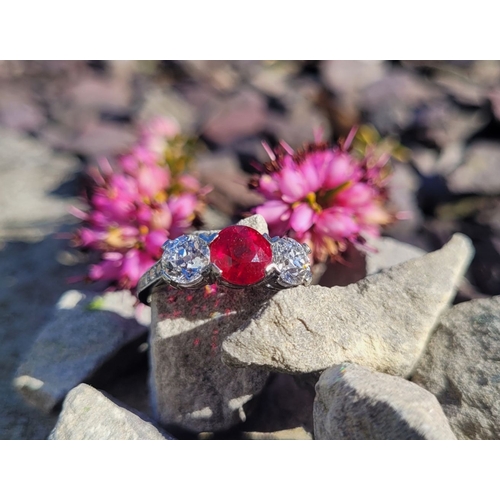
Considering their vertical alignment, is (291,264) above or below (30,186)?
above

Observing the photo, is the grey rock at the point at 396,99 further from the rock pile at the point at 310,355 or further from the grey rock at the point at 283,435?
the grey rock at the point at 283,435

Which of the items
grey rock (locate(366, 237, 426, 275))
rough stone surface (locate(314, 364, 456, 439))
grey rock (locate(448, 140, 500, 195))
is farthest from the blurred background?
rough stone surface (locate(314, 364, 456, 439))

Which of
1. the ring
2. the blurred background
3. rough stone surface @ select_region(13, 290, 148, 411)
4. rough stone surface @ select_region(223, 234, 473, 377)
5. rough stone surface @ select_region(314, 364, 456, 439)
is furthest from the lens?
the blurred background

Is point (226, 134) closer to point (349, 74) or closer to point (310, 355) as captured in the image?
point (349, 74)

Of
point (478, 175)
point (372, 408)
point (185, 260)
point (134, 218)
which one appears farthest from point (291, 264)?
point (478, 175)

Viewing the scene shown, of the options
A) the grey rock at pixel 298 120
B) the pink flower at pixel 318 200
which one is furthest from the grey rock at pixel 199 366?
the grey rock at pixel 298 120

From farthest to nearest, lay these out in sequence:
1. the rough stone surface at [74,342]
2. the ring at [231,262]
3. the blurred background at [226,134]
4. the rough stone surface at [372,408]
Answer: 1. the blurred background at [226,134]
2. the rough stone surface at [74,342]
3. the ring at [231,262]
4. the rough stone surface at [372,408]

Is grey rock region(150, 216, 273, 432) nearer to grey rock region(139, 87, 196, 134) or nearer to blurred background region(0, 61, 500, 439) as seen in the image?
blurred background region(0, 61, 500, 439)
